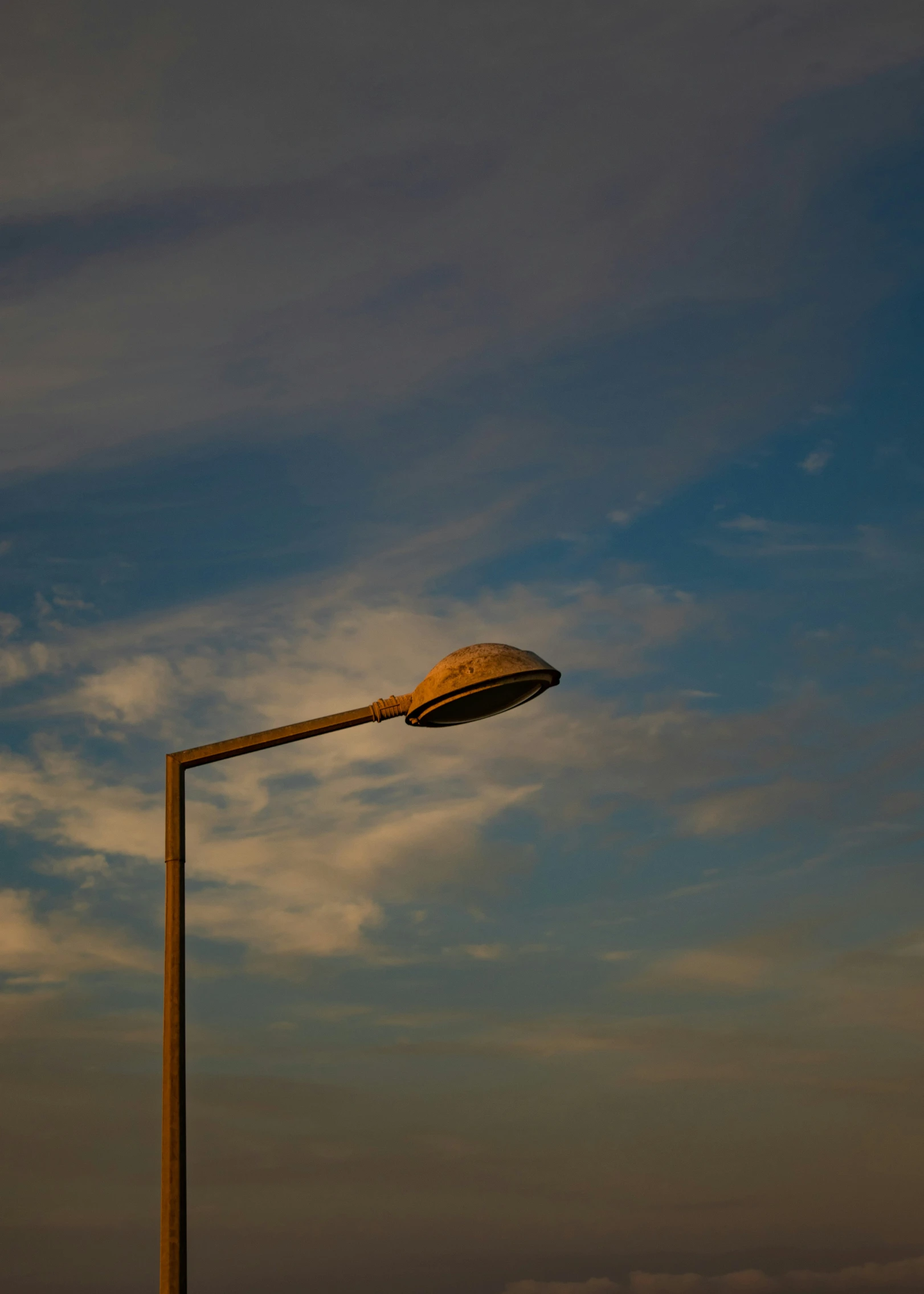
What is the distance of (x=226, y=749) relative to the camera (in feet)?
38.4

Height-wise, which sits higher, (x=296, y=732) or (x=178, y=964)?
(x=296, y=732)

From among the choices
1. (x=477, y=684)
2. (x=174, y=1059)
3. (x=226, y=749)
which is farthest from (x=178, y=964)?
(x=477, y=684)

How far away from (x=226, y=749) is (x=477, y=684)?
2.11 meters

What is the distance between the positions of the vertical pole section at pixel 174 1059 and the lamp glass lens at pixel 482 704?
2094 mm

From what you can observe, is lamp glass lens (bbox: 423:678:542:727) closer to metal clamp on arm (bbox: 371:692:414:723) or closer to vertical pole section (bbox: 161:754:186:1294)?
metal clamp on arm (bbox: 371:692:414:723)

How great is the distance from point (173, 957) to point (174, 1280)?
88.2 inches

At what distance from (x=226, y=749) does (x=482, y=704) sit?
6.83 ft

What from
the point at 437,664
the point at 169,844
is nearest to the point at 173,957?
the point at 169,844

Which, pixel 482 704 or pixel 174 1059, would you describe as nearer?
pixel 174 1059

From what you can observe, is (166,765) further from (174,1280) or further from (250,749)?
(174,1280)

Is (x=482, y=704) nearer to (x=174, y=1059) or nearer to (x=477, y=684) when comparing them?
(x=477, y=684)

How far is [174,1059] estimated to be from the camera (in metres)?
10.8

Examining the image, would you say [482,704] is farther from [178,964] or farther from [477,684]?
[178,964]

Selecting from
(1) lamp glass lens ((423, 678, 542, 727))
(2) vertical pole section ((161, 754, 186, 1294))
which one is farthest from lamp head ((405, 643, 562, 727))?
(2) vertical pole section ((161, 754, 186, 1294))
